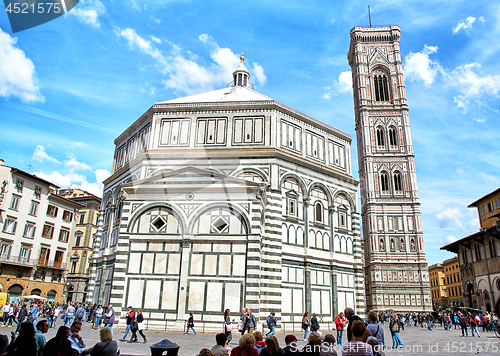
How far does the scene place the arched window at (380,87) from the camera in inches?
2128

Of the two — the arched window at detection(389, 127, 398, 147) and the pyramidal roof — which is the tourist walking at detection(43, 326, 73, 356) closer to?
the pyramidal roof

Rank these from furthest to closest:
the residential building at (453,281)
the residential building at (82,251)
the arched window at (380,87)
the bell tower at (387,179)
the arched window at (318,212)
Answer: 1. the residential building at (453,281)
2. the arched window at (380,87)
3. the bell tower at (387,179)
4. the residential building at (82,251)
5. the arched window at (318,212)

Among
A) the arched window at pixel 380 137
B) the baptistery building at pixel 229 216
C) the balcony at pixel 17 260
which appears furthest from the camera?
the arched window at pixel 380 137

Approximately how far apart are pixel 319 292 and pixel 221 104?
13887 millimetres

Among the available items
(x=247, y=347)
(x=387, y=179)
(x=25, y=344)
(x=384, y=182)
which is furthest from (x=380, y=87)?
(x=25, y=344)

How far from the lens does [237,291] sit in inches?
683

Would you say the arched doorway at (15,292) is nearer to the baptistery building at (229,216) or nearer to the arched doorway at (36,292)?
the arched doorway at (36,292)

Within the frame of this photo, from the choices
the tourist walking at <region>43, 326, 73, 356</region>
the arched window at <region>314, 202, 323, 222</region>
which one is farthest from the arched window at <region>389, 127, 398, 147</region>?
the tourist walking at <region>43, 326, 73, 356</region>

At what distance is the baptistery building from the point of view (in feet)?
57.9

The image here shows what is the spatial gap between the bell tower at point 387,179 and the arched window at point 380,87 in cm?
14

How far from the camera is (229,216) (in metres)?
18.5

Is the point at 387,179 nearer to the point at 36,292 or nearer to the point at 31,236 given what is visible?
the point at 31,236

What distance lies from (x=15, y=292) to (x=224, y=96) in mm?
28262

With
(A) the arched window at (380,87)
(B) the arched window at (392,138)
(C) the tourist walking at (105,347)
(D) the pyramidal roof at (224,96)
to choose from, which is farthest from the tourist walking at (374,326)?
(A) the arched window at (380,87)
